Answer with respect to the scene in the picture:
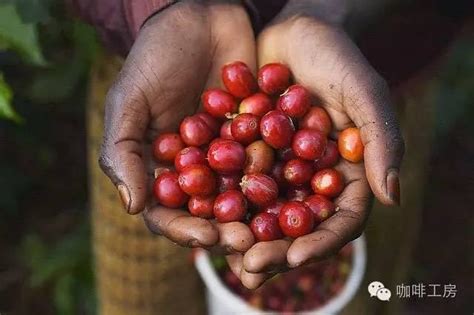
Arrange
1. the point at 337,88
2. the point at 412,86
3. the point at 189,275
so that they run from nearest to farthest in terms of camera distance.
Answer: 1. the point at 337,88
2. the point at 412,86
3. the point at 189,275

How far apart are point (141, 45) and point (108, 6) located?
0.16 ft

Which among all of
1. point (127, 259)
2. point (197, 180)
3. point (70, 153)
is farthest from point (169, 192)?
point (70, 153)

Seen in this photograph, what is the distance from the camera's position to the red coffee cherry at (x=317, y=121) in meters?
0.69

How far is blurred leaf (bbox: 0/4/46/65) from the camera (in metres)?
0.71

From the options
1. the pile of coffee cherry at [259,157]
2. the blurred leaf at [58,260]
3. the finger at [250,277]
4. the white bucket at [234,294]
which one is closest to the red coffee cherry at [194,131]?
the pile of coffee cherry at [259,157]

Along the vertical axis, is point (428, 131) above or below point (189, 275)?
above

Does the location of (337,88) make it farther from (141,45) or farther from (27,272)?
(27,272)

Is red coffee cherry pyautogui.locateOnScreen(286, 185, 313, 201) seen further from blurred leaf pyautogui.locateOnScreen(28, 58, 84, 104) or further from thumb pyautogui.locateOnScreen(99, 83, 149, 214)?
blurred leaf pyautogui.locateOnScreen(28, 58, 84, 104)

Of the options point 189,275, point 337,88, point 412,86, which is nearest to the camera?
point 337,88

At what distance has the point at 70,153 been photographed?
3.26 feet

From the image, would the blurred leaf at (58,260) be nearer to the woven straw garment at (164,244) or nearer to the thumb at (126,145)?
the woven straw garment at (164,244)

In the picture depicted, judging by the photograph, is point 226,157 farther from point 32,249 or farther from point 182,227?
point 32,249

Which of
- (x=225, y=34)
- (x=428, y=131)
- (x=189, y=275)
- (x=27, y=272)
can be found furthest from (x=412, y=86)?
(x=27, y=272)

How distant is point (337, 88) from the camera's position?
687 mm
